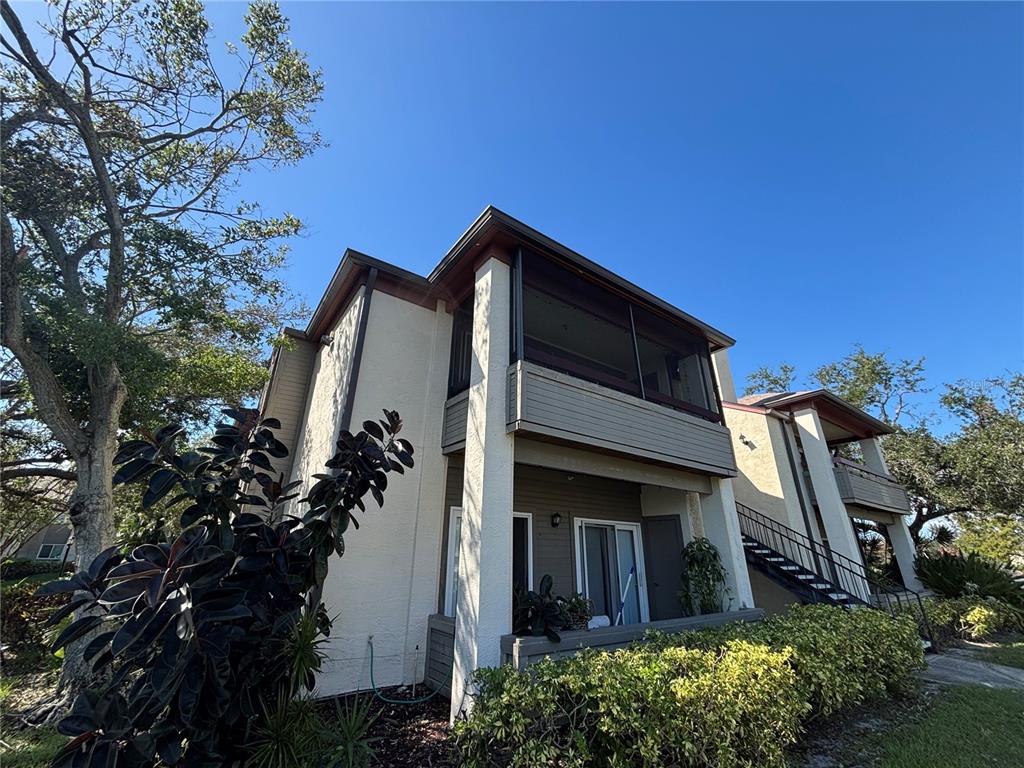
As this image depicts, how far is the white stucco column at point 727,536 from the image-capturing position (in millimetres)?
7715

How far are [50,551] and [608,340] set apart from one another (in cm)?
3814

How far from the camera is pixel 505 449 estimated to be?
5.59 m

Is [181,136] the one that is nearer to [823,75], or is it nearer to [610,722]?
[610,722]

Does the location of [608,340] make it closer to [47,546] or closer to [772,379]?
[772,379]

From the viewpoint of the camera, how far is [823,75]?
32.3ft

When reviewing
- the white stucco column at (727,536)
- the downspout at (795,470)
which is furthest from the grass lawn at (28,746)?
the downspout at (795,470)

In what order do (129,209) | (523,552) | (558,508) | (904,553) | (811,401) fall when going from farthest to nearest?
(904,553)
(811,401)
(558,508)
(129,209)
(523,552)

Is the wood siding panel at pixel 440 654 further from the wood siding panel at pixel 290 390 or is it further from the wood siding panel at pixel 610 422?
the wood siding panel at pixel 290 390

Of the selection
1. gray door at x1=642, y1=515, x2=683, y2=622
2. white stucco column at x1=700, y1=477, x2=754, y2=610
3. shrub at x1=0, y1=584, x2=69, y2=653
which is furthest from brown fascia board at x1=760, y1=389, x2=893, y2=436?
shrub at x1=0, y1=584, x2=69, y2=653

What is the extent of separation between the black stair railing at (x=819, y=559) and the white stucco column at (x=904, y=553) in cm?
207

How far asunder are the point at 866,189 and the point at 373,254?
1392cm

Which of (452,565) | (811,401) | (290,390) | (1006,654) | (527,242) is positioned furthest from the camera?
(811,401)

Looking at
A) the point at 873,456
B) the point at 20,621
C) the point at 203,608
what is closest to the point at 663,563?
the point at 203,608

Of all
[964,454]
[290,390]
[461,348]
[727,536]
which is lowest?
[727,536]
